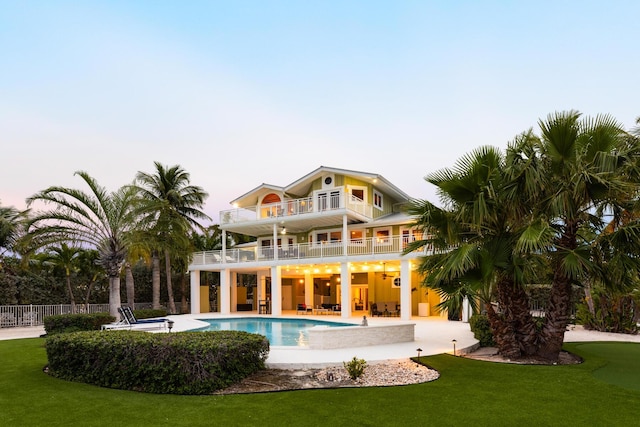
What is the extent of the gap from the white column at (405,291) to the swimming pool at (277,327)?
364 centimetres

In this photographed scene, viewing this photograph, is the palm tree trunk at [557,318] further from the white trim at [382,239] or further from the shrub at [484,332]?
the white trim at [382,239]

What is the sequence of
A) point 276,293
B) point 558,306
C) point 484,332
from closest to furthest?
point 558,306 → point 484,332 → point 276,293

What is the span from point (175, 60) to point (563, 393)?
18645mm

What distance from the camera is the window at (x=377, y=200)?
2900cm

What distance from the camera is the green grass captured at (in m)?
6.11

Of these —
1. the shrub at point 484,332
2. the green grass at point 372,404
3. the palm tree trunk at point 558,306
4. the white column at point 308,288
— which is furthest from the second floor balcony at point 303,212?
the green grass at point 372,404

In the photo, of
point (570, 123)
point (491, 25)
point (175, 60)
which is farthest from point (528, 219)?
point (175, 60)

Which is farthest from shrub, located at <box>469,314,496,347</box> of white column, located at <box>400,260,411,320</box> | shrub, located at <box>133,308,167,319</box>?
shrub, located at <box>133,308,167,319</box>

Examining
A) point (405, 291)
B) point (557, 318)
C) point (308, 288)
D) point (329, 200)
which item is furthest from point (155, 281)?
point (557, 318)

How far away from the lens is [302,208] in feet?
89.9

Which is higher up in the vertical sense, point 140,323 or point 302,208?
point 302,208

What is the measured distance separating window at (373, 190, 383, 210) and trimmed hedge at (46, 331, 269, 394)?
20730mm

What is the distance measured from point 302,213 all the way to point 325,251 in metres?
2.79

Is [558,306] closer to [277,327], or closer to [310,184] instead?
[277,327]
